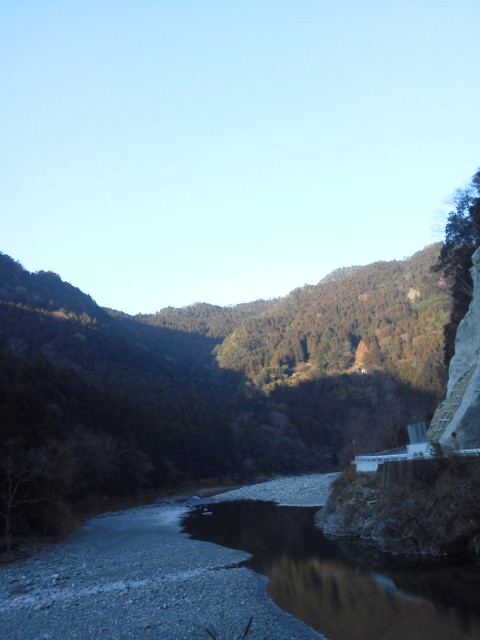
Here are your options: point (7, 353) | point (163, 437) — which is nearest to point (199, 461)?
point (163, 437)

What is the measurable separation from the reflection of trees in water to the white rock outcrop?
357 inches

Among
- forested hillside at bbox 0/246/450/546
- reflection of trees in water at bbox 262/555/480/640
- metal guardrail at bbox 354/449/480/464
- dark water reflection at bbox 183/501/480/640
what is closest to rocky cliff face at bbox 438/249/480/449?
metal guardrail at bbox 354/449/480/464

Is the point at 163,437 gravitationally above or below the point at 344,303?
below

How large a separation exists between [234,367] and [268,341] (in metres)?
18.4

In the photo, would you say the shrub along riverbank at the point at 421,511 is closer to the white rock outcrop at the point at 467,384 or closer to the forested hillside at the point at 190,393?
the white rock outcrop at the point at 467,384

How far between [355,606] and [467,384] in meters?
17.4

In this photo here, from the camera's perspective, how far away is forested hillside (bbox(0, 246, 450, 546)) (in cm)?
4138

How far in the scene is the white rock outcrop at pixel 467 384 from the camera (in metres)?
27.5

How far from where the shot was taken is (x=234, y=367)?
553 ft

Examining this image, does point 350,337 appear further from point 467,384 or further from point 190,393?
point 467,384

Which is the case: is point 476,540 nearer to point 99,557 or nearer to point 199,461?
point 99,557

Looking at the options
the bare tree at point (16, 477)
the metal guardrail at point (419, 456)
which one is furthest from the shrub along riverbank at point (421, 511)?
the bare tree at point (16, 477)

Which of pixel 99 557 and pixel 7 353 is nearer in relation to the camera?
pixel 99 557

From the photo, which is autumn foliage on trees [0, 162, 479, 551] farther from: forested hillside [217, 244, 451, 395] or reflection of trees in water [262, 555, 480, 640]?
reflection of trees in water [262, 555, 480, 640]
